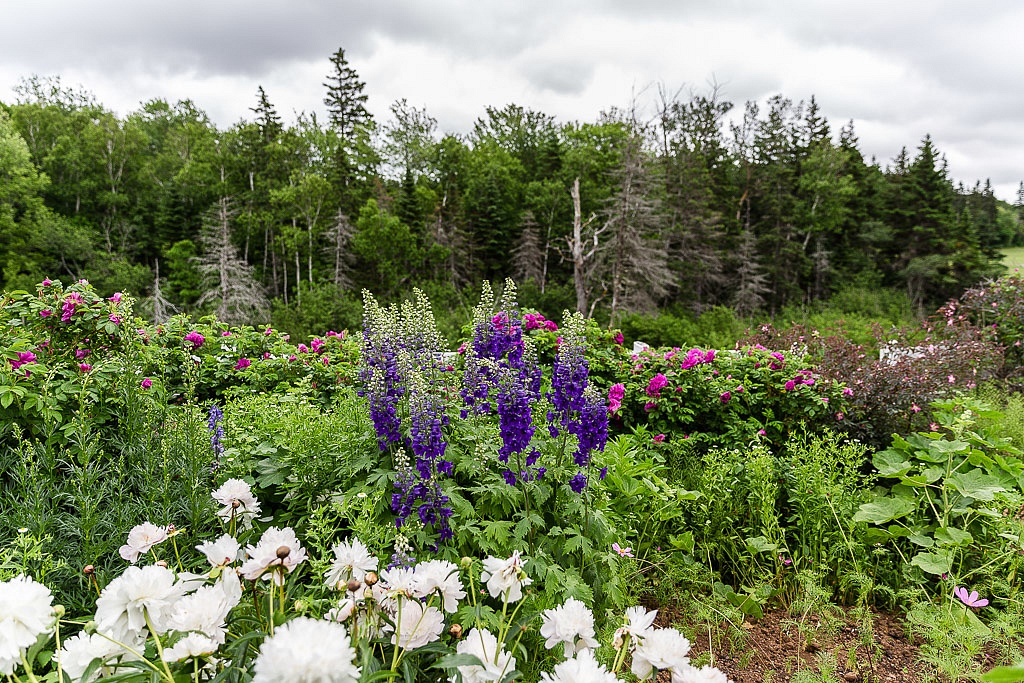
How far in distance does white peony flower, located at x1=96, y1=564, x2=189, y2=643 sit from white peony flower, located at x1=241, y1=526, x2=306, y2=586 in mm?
116

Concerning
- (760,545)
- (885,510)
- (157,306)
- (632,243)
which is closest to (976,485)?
(885,510)

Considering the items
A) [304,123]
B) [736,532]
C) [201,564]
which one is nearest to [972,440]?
[736,532]

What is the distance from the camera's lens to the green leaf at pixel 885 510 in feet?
9.17

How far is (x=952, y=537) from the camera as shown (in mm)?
2658

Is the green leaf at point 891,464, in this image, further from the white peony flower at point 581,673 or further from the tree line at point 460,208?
the tree line at point 460,208

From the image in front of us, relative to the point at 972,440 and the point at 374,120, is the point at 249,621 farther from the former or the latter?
the point at 374,120

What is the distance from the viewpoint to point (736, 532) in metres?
3.21

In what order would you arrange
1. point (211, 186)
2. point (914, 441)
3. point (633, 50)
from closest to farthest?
1. point (914, 441)
2. point (633, 50)
3. point (211, 186)

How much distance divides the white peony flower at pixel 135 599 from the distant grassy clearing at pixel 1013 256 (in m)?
39.8

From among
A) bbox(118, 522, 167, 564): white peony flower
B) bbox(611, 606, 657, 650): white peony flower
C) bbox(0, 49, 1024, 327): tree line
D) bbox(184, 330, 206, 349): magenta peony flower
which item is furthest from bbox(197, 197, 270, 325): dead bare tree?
bbox(611, 606, 657, 650): white peony flower

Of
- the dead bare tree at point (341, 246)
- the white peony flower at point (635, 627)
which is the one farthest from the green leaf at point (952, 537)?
the dead bare tree at point (341, 246)

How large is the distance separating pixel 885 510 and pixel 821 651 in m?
0.84

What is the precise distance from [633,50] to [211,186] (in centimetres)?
2045

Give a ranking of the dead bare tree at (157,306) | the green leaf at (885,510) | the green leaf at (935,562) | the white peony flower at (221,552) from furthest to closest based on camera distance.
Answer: the dead bare tree at (157,306) < the green leaf at (885,510) < the green leaf at (935,562) < the white peony flower at (221,552)
